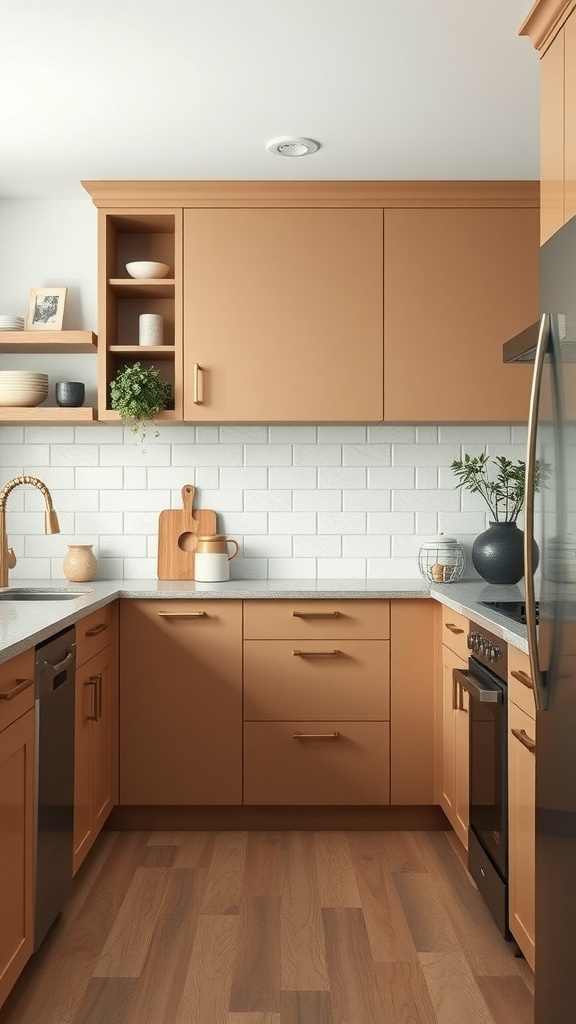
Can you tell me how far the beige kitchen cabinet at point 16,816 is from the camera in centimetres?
213

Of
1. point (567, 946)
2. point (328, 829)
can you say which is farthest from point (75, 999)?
point (328, 829)

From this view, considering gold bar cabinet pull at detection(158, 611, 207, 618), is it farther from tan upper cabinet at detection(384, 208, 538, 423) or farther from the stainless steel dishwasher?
tan upper cabinet at detection(384, 208, 538, 423)

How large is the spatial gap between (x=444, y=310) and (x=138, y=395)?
4.26 ft

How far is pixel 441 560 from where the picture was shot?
3932 millimetres

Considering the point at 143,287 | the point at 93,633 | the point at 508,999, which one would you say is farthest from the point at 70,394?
the point at 508,999

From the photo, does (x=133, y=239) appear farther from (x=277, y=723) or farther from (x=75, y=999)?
(x=75, y=999)

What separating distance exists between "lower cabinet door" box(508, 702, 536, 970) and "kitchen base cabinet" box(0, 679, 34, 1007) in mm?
1247

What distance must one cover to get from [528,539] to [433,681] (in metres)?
1.88

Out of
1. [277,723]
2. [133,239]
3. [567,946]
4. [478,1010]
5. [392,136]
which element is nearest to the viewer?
[567,946]

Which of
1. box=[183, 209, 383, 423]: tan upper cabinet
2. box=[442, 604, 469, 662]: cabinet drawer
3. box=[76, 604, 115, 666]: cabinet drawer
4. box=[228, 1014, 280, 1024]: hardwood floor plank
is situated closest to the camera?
box=[228, 1014, 280, 1024]: hardwood floor plank

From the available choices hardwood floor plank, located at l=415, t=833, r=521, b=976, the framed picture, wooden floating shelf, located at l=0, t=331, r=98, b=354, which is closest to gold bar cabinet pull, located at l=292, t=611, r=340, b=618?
hardwood floor plank, located at l=415, t=833, r=521, b=976

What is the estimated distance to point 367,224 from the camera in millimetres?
3854

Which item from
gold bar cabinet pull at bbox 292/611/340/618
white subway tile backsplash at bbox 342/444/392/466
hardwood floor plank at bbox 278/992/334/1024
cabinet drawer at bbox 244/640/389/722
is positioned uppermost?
white subway tile backsplash at bbox 342/444/392/466

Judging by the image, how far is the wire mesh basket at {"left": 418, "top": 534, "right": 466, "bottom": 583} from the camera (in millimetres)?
3896
